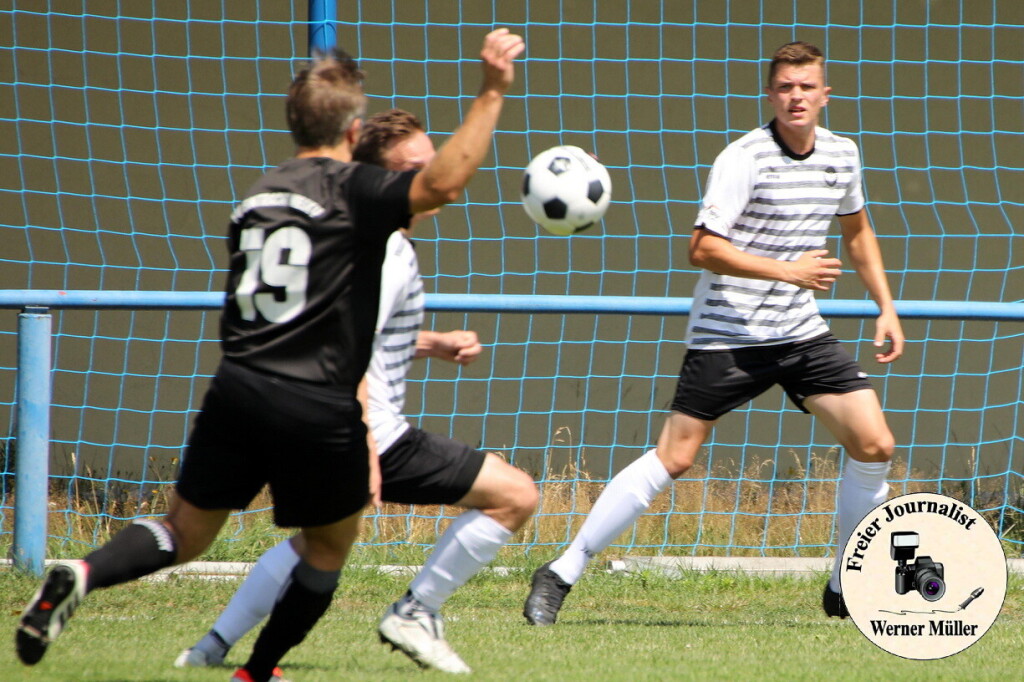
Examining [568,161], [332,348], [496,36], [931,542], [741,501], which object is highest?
[496,36]

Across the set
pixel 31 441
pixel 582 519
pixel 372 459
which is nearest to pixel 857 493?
pixel 582 519

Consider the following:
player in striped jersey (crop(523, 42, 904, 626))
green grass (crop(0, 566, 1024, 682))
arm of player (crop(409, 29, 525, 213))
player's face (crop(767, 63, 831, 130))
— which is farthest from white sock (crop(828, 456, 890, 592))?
arm of player (crop(409, 29, 525, 213))

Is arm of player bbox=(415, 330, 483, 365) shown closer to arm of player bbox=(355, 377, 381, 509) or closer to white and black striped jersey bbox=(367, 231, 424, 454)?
white and black striped jersey bbox=(367, 231, 424, 454)

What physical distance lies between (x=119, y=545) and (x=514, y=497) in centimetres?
110

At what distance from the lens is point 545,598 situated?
4.48 m

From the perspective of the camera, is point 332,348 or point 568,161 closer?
point 332,348

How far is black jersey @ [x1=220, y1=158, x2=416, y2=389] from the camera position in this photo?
2.79 metres

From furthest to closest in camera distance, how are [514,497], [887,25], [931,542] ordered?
[887,25]
[931,542]
[514,497]

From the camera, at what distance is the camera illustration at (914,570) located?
3859mm

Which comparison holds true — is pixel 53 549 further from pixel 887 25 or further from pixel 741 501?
pixel 887 25

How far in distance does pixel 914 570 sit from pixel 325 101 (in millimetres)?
2289

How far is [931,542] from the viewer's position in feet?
12.7

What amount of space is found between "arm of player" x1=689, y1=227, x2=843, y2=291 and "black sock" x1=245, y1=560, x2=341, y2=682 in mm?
1864

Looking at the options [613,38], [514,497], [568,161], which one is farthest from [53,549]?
[613,38]
